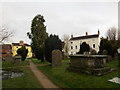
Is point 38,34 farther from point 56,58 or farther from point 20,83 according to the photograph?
point 20,83

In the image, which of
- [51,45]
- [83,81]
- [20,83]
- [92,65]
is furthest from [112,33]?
[20,83]

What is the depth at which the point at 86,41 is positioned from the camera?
1804 inches

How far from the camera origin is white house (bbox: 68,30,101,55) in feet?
141

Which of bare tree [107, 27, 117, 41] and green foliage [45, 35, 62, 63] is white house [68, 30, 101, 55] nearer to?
bare tree [107, 27, 117, 41]

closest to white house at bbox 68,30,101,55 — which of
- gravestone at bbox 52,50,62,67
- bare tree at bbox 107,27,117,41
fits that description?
bare tree at bbox 107,27,117,41

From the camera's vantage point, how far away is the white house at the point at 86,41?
43.1m

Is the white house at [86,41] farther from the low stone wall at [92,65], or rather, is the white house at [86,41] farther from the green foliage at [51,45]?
the low stone wall at [92,65]

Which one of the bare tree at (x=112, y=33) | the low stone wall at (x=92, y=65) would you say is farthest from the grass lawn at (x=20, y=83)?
the bare tree at (x=112, y=33)

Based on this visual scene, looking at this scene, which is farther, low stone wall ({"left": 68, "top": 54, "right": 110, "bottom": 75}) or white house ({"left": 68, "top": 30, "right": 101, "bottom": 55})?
white house ({"left": 68, "top": 30, "right": 101, "bottom": 55})

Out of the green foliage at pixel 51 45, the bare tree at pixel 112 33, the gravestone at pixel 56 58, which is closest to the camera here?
the gravestone at pixel 56 58

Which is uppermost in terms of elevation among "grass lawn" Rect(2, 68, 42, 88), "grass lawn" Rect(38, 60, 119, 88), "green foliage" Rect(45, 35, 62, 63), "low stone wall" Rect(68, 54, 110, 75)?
"green foliage" Rect(45, 35, 62, 63)

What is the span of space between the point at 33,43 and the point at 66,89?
81.6 ft

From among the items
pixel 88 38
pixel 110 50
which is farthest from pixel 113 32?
pixel 110 50

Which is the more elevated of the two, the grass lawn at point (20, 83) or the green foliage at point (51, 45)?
the green foliage at point (51, 45)
